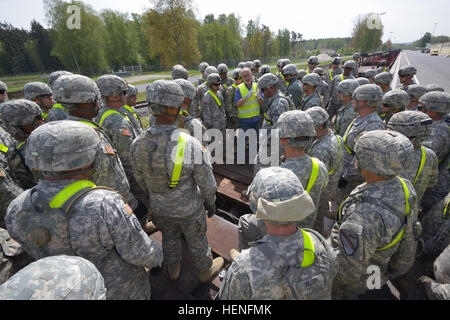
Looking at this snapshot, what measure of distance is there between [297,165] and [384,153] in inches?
35.0

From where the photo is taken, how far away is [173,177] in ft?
8.25

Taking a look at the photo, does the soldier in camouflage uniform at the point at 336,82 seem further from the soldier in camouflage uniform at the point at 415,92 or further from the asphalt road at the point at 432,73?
the soldier in camouflage uniform at the point at 415,92

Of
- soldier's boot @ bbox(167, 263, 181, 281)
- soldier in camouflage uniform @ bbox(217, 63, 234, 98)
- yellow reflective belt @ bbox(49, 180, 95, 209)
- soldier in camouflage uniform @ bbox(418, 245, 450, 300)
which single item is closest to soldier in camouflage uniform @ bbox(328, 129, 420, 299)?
soldier in camouflage uniform @ bbox(418, 245, 450, 300)

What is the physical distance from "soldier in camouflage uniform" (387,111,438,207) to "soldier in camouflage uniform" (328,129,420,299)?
80 cm

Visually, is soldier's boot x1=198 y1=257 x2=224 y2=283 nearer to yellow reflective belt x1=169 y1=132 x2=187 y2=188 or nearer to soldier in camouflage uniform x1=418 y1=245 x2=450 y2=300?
yellow reflective belt x1=169 y1=132 x2=187 y2=188

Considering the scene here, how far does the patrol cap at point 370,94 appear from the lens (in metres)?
3.72

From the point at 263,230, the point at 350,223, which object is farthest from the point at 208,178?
the point at 350,223

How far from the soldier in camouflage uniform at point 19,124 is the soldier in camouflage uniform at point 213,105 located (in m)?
3.72

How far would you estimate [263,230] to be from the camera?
2506 millimetres

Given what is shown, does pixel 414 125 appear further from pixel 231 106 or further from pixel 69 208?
pixel 231 106

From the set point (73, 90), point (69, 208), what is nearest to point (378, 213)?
point (69, 208)

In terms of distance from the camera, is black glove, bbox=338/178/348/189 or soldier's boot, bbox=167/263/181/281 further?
black glove, bbox=338/178/348/189

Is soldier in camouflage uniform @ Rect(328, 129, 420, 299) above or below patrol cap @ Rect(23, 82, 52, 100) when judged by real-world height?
below

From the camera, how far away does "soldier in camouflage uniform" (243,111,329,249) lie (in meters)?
2.58
